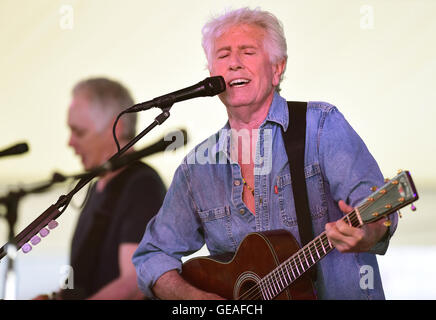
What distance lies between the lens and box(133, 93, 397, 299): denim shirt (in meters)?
2.22

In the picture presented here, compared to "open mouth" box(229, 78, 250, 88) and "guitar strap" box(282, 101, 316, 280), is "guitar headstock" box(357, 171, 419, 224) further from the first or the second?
"open mouth" box(229, 78, 250, 88)

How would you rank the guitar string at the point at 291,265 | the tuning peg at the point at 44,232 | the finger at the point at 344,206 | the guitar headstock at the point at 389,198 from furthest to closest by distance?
1. the tuning peg at the point at 44,232
2. the guitar string at the point at 291,265
3. the finger at the point at 344,206
4. the guitar headstock at the point at 389,198

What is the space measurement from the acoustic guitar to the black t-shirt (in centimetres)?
30

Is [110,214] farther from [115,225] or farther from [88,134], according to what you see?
[88,134]

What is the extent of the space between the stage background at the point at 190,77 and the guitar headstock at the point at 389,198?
1.87ft

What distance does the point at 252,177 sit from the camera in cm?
242

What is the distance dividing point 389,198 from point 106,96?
4.49 ft

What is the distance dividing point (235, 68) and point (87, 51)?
734 millimetres

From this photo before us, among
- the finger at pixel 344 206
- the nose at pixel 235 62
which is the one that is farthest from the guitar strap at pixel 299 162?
the finger at pixel 344 206

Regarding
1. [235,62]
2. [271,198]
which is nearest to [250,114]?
[235,62]

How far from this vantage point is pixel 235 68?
2408mm

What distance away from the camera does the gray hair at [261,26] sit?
2459 mm

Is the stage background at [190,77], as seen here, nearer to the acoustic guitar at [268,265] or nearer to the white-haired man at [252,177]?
the white-haired man at [252,177]
